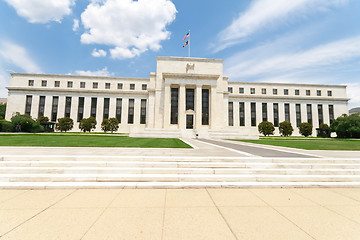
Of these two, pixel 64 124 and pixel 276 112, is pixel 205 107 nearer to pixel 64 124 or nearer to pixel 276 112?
pixel 276 112

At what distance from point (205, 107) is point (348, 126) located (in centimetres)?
3488

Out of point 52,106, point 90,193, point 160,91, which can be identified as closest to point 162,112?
point 160,91

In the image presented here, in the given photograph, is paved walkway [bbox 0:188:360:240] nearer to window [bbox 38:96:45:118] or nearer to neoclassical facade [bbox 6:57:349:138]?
neoclassical facade [bbox 6:57:349:138]

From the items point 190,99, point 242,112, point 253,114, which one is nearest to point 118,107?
point 190,99

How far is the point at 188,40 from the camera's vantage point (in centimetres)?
3769

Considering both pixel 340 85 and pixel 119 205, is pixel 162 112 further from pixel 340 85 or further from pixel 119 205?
pixel 340 85

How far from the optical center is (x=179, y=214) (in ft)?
11.3

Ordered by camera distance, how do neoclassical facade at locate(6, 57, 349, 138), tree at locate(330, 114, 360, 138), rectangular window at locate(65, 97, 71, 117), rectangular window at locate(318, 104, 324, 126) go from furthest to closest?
rectangular window at locate(318, 104, 324, 126) → rectangular window at locate(65, 97, 71, 117) → neoclassical facade at locate(6, 57, 349, 138) → tree at locate(330, 114, 360, 138)

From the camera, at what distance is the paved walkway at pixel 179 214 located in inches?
109

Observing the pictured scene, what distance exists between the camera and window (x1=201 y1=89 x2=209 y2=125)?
4254 cm

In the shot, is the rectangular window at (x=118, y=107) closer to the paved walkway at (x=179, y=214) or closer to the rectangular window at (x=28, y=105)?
the rectangular window at (x=28, y=105)

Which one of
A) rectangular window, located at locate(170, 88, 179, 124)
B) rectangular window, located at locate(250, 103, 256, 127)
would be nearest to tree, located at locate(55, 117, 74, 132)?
rectangular window, located at locate(170, 88, 179, 124)

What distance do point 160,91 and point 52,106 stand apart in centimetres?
3376

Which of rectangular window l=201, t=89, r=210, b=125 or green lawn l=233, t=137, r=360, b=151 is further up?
rectangular window l=201, t=89, r=210, b=125
